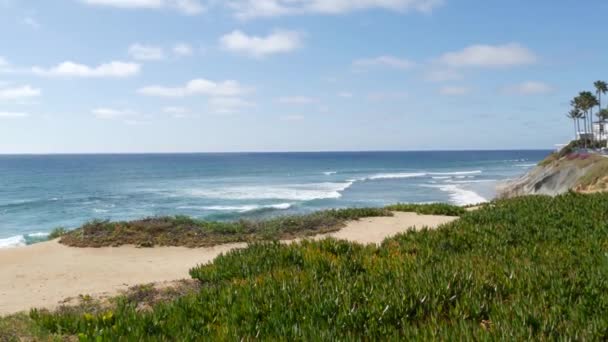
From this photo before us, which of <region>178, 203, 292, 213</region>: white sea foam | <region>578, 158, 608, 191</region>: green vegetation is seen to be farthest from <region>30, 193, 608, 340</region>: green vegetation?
<region>178, 203, 292, 213</region>: white sea foam

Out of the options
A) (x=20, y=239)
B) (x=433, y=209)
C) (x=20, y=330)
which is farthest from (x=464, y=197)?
(x=20, y=330)

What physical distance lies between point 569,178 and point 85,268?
37403mm

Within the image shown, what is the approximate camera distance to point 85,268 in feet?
39.7

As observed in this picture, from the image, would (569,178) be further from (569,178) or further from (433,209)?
(433,209)

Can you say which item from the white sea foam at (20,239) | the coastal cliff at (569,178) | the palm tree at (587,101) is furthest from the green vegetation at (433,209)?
the palm tree at (587,101)

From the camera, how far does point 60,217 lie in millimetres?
39062

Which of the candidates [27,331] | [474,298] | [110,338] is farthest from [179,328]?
[474,298]

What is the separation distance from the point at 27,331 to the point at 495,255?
6.88 metres

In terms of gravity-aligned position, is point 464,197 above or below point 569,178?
below

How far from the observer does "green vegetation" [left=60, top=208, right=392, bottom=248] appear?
1503 cm

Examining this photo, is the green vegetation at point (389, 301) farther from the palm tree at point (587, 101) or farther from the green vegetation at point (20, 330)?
the palm tree at point (587, 101)

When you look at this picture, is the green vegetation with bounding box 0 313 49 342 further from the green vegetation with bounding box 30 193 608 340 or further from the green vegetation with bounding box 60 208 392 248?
the green vegetation with bounding box 60 208 392 248

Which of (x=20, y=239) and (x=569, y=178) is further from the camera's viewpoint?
(x=569, y=178)

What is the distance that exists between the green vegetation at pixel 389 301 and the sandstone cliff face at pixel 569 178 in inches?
1055
